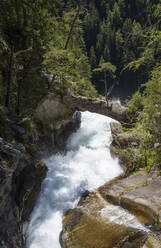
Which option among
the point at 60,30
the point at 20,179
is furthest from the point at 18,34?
the point at 20,179

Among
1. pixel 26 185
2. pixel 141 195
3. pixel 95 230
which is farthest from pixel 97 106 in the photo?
pixel 95 230

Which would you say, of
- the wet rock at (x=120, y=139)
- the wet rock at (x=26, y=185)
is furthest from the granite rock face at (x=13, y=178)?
the wet rock at (x=120, y=139)

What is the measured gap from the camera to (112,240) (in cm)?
573

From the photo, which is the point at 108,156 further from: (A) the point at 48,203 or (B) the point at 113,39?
(B) the point at 113,39

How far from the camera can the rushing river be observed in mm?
7387

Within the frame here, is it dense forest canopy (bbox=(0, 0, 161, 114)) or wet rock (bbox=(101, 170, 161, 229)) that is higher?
dense forest canopy (bbox=(0, 0, 161, 114))

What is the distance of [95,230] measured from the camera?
648 centimetres

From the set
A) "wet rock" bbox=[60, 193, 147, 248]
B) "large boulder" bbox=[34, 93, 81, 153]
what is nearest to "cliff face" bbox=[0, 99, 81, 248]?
"wet rock" bbox=[60, 193, 147, 248]

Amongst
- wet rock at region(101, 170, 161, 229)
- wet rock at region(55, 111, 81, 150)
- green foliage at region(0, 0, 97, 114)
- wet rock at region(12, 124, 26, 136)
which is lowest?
wet rock at region(55, 111, 81, 150)

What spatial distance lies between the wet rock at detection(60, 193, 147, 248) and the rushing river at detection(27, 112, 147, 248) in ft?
1.39

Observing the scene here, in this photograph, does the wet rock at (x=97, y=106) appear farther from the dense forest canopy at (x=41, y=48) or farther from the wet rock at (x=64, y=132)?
the wet rock at (x=64, y=132)

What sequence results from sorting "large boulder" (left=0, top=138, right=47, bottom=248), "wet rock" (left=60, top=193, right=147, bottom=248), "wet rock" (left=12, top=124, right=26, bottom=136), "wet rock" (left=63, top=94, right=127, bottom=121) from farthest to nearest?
1. "wet rock" (left=63, top=94, right=127, bottom=121)
2. "wet rock" (left=12, top=124, right=26, bottom=136)
3. "wet rock" (left=60, top=193, right=147, bottom=248)
4. "large boulder" (left=0, top=138, right=47, bottom=248)

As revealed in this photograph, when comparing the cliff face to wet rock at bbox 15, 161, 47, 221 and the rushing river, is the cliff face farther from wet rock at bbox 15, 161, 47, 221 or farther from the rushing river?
the rushing river

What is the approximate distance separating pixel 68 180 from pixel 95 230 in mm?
4531
